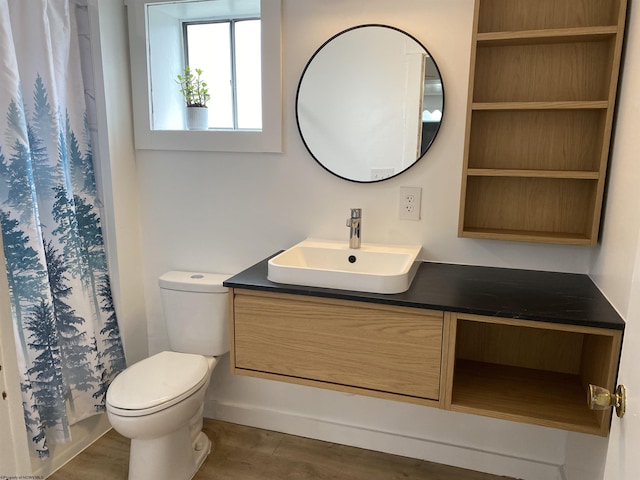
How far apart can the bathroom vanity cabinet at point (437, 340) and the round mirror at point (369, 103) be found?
0.54 meters

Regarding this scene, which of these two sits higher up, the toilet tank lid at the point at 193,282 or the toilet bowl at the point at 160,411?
the toilet tank lid at the point at 193,282

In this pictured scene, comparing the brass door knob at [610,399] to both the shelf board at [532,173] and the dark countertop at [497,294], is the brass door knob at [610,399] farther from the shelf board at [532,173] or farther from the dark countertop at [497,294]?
the shelf board at [532,173]

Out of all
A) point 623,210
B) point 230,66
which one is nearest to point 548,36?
point 623,210

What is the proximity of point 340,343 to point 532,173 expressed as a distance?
89cm

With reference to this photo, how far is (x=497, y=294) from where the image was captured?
1.65m

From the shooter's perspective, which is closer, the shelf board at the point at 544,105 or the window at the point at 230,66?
the shelf board at the point at 544,105

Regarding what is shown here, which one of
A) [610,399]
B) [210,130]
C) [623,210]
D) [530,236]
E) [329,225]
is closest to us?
[610,399]

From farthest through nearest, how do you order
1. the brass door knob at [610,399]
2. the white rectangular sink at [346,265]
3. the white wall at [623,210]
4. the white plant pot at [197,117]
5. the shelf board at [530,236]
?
the white plant pot at [197,117] < the shelf board at [530,236] < the white rectangular sink at [346,265] < the white wall at [623,210] < the brass door knob at [610,399]

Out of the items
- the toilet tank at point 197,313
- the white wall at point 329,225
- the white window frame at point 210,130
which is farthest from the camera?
the toilet tank at point 197,313

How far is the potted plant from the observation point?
2299 mm

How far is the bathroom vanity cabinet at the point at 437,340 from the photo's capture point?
1512 mm

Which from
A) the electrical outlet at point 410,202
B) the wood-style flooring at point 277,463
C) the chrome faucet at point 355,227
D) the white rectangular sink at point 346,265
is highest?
the electrical outlet at point 410,202

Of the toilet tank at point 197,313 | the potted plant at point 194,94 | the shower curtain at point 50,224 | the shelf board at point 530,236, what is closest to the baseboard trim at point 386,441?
the toilet tank at point 197,313

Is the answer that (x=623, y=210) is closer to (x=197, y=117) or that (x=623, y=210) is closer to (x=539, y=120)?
(x=539, y=120)
